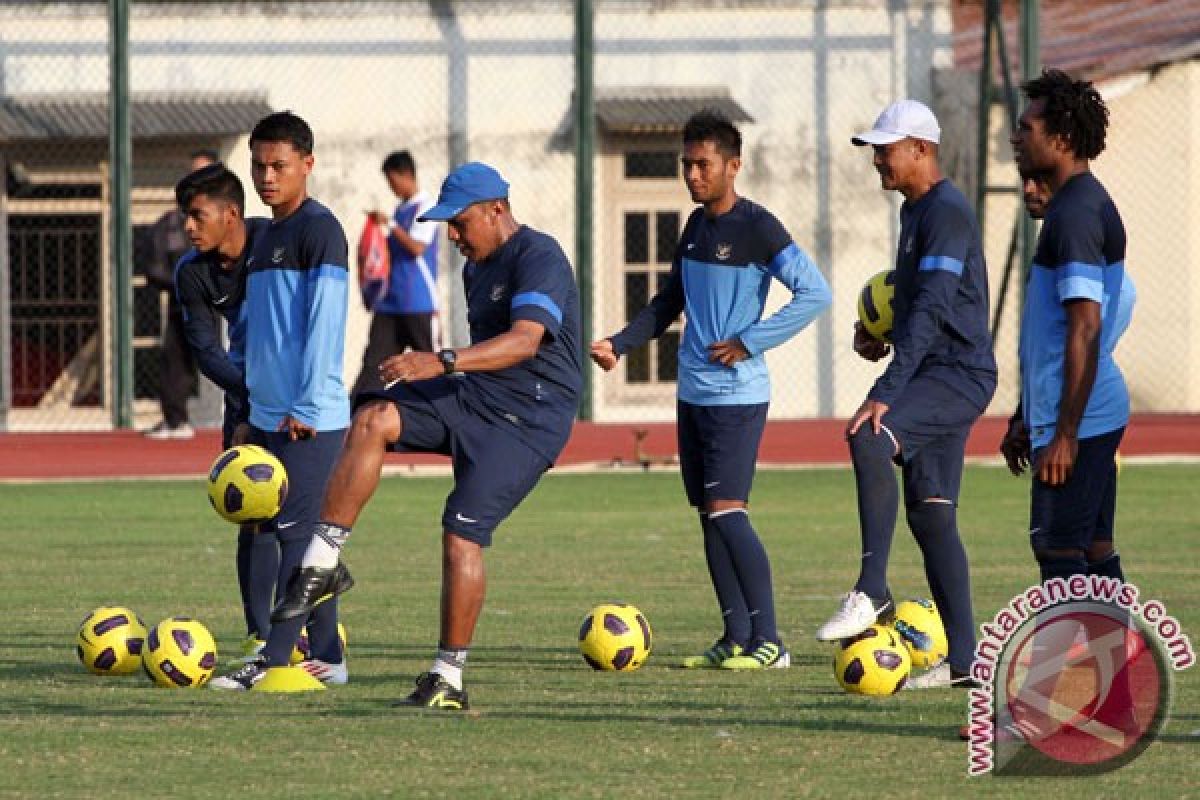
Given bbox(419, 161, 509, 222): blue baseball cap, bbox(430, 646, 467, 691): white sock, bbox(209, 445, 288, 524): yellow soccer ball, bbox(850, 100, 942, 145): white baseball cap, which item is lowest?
bbox(430, 646, 467, 691): white sock

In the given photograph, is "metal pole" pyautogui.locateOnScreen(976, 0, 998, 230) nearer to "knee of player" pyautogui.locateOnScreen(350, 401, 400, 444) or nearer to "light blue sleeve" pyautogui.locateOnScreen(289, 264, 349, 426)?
"light blue sleeve" pyautogui.locateOnScreen(289, 264, 349, 426)

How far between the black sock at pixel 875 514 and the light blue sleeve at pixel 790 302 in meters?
1.02

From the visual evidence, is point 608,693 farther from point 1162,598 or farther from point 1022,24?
point 1022,24

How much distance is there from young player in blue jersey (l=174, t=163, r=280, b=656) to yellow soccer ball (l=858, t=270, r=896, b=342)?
2.35 m

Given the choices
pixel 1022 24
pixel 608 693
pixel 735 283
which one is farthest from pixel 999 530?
pixel 1022 24

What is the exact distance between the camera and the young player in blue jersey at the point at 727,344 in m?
10.5

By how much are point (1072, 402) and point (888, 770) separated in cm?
123

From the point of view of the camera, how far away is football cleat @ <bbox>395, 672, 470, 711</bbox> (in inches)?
343

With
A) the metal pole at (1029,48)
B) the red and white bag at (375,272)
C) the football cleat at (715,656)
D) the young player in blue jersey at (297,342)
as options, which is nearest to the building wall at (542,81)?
the metal pole at (1029,48)

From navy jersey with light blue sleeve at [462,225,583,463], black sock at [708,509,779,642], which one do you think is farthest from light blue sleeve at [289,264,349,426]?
black sock at [708,509,779,642]

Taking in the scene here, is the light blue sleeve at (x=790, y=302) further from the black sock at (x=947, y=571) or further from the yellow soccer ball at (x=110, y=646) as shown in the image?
the yellow soccer ball at (x=110, y=646)

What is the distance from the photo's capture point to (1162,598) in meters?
12.3

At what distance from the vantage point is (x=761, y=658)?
10.2 meters

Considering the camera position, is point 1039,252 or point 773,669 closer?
point 1039,252
